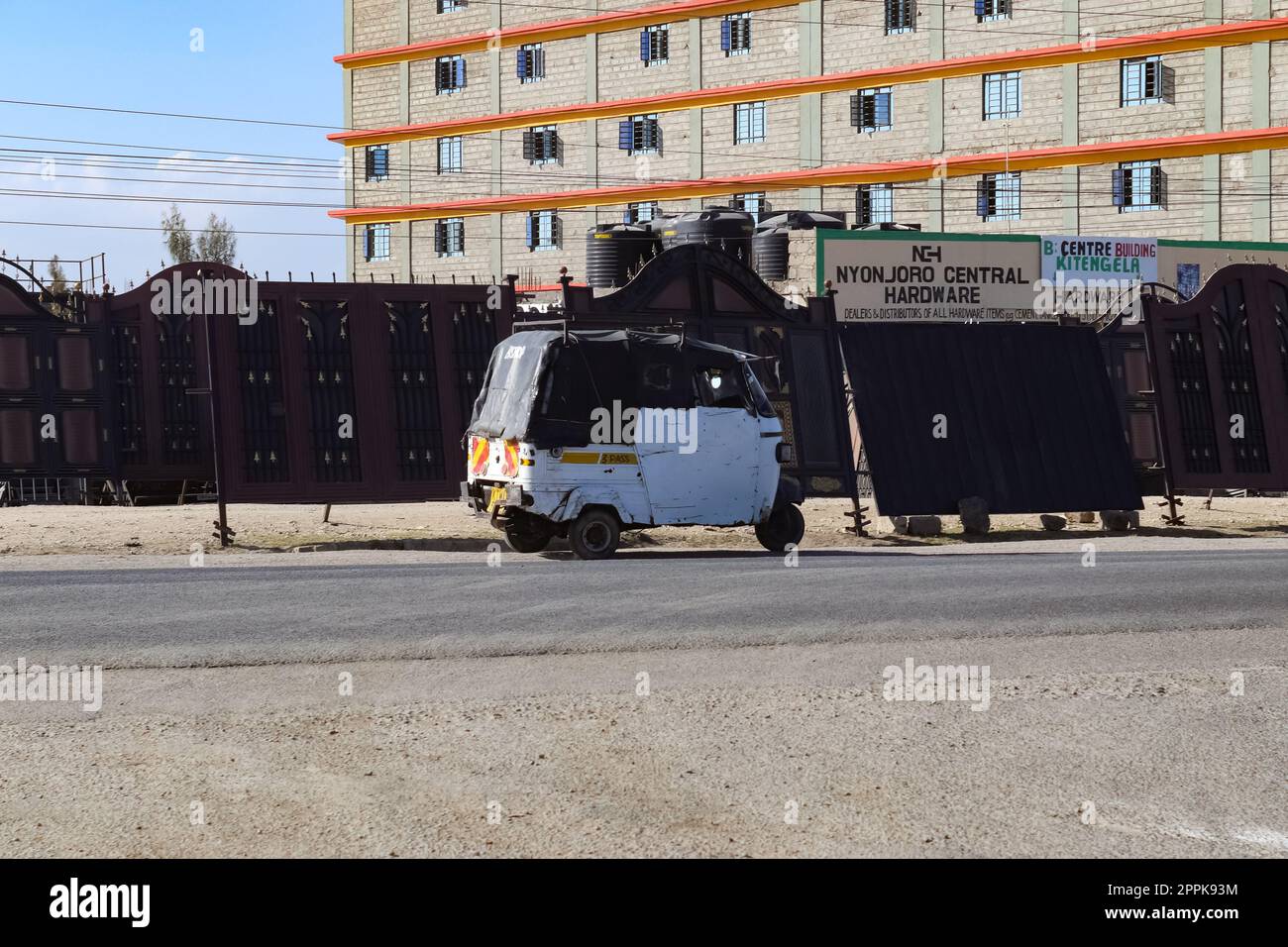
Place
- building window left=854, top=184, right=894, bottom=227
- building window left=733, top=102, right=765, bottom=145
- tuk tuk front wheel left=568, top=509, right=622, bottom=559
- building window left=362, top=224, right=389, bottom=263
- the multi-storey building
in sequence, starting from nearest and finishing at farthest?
1. tuk tuk front wheel left=568, top=509, right=622, bottom=559
2. the multi-storey building
3. building window left=854, top=184, right=894, bottom=227
4. building window left=733, top=102, right=765, bottom=145
5. building window left=362, top=224, right=389, bottom=263

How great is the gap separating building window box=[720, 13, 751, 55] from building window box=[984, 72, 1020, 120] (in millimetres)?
10008

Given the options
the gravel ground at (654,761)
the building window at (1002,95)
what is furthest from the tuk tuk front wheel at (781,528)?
the building window at (1002,95)

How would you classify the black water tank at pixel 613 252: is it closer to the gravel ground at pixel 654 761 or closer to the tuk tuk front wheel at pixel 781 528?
the tuk tuk front wheel at pixel 781 528

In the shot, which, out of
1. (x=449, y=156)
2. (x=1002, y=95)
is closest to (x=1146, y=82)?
(x=1002, y=95)

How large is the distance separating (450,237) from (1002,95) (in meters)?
25.0

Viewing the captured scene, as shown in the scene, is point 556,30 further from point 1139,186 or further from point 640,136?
point 1139,186

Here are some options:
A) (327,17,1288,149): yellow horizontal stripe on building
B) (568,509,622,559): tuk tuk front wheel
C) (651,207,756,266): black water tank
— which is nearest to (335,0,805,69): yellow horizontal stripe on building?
(327,17,1288,149): yellow horizontal stripe on building

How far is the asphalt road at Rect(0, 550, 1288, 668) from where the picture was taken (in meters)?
10.6

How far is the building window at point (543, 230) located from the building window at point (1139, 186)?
23.2 metres

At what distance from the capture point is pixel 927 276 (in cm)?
4228

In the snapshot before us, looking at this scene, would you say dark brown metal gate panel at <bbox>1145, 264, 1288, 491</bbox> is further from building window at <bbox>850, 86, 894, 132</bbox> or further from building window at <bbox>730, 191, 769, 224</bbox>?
building window at <bbox>730, 191, 769, 224</bbox>
